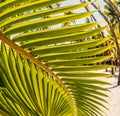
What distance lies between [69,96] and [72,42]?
134 mm

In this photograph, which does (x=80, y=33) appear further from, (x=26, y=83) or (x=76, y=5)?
(x=26, y=83)

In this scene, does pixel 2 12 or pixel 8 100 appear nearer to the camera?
pixel 2 12

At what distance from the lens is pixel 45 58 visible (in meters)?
0.59

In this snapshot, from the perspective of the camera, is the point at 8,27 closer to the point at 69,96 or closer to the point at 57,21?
the point at 57,21

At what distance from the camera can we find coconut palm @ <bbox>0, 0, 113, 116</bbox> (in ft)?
1.86

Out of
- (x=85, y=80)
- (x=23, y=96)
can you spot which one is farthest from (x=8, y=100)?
(x=85, y=80)

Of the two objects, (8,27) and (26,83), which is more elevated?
(8,27)

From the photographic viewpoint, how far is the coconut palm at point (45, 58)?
0.57 m

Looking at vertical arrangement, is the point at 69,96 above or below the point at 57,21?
below

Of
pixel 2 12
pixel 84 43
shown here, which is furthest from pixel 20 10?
pixel 84 43

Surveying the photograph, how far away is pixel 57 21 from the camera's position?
578mm

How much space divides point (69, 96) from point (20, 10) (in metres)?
0.22

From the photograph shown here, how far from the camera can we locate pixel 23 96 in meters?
0.63

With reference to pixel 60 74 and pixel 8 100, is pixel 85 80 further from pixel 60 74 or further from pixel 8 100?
pixel 8 100
